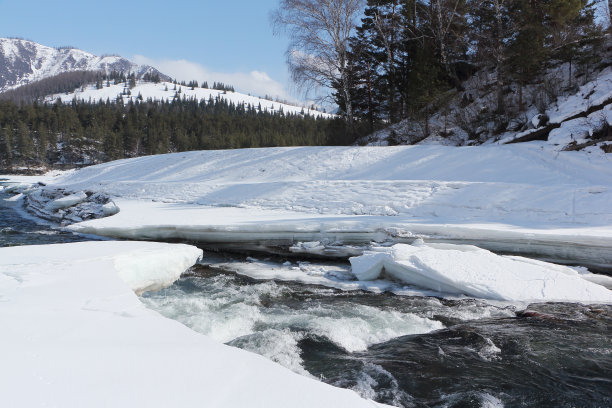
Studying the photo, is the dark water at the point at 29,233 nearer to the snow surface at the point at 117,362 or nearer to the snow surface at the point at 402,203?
the snow surface at the point at 402,203

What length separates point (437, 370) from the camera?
3.41 metres

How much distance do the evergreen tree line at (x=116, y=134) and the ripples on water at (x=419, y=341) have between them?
151 ft

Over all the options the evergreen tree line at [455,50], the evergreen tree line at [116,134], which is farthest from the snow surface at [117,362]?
the evergreen tree line at [116,134]

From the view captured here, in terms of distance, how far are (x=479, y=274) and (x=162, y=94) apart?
14384 cm

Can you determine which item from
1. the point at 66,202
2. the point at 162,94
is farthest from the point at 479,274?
the point at 162,94

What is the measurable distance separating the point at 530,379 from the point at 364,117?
53.1 feet

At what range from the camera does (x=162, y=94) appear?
434 ft

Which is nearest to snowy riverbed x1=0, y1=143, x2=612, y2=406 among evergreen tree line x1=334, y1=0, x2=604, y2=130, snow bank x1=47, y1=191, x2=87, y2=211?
snow bank x1=47, y1=191, x2=87, y2=211

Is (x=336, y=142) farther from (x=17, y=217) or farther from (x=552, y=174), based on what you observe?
(x=17, y=217)

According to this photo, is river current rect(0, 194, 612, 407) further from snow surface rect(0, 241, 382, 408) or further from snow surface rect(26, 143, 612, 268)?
snow surface rect(26, 143, 612, 268)

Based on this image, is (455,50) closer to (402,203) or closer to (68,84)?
(402,203)

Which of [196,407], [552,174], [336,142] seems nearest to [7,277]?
[196,407]

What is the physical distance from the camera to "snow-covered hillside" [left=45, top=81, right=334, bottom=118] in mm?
125000

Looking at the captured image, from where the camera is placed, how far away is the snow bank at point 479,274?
4.94m
